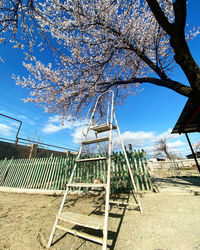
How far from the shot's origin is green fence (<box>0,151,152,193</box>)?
14.5 ft

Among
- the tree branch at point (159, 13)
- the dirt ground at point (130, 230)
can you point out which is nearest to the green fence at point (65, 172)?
the dirt ground at point (130, 230)

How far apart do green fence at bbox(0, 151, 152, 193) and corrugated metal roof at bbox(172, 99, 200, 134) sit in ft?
8.56

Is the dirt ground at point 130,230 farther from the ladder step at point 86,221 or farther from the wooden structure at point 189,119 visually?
the wooden structure at point 189,119

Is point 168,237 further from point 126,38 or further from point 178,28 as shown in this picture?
point 126,38

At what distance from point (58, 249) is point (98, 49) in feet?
22.6

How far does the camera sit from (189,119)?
180 inches

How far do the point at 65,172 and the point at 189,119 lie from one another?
6472 mm

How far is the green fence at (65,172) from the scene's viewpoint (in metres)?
4.42

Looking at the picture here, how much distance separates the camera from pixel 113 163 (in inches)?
186

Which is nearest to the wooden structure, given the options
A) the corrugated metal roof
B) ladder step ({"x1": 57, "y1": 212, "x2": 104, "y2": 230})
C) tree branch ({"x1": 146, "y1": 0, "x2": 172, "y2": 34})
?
the corrugated metal roof

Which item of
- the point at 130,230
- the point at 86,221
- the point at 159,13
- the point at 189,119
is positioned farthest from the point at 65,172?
the point at 159,13

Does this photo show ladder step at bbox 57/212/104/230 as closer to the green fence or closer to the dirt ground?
the dirt ground

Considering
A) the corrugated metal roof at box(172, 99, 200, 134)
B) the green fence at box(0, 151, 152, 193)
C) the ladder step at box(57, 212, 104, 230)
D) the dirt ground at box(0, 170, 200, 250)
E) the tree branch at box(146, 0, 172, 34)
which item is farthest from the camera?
the green fence at box(0, 151, 152, 193)

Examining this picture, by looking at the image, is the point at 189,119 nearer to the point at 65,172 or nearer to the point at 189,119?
the point at 189,119
